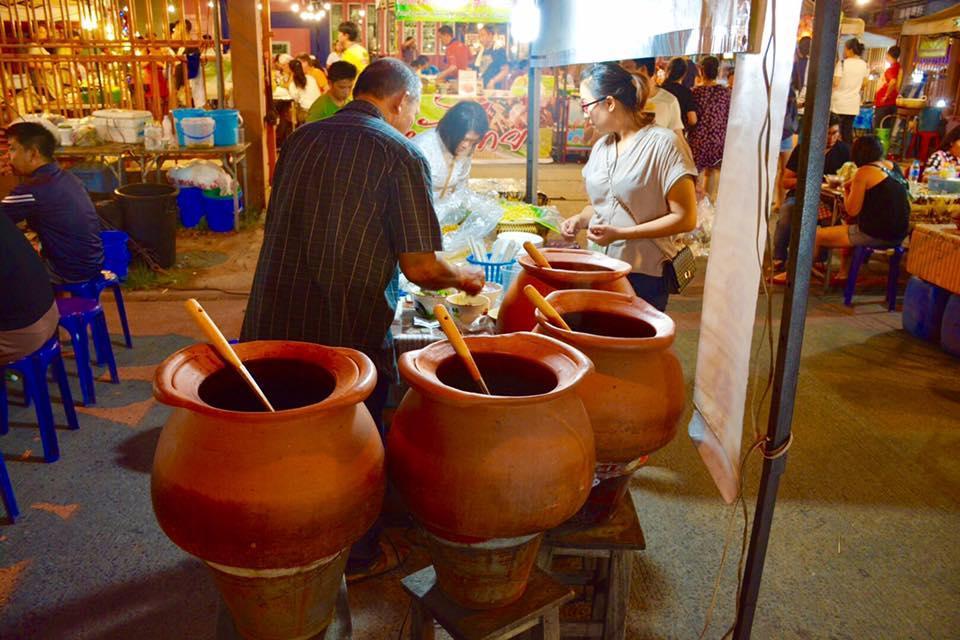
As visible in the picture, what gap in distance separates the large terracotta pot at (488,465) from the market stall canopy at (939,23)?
581 inches

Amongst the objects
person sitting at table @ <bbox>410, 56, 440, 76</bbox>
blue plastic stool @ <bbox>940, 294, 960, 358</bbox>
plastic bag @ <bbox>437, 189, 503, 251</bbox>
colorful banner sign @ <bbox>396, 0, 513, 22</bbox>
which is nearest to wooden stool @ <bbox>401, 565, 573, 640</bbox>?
plastic bag @ <bbox>437, 189, 503, 251</bbox>

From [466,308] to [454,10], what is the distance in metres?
9.41

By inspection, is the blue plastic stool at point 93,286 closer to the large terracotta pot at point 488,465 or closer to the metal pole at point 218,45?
the large terracotta pot at point 488,465

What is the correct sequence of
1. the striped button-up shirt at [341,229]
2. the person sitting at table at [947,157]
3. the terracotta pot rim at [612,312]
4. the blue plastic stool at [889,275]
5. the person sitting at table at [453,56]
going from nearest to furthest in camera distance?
the terracotta pot rim at [612,312] → the striped button-up shirt at [341,229] → the blue plastic stool at [889,275] → the person sitting at table at [947,157] → the person sitting at table at [453,56]

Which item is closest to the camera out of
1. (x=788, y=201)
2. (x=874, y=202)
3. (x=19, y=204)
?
(x=19, y=204)

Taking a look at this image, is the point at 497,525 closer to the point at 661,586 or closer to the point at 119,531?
the point at 661,586

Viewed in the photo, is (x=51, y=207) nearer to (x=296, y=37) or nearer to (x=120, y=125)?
(x=120, y=125)

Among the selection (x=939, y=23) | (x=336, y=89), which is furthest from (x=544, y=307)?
(x=939, y=23)

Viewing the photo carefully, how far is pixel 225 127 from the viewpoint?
8.07 meters

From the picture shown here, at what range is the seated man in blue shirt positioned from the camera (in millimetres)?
4223

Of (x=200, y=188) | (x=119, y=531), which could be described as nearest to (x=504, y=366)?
(x=119, y=531)

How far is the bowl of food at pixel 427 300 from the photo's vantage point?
10.9ft

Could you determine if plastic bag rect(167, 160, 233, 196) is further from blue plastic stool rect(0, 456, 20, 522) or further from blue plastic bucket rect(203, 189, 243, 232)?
blue plastic stool rect(0, 456, 20, 522)

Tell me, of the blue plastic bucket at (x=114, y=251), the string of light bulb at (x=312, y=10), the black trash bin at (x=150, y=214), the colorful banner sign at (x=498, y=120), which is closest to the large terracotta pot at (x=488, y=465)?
the blue plastic bucket at (x=114, y=251)
